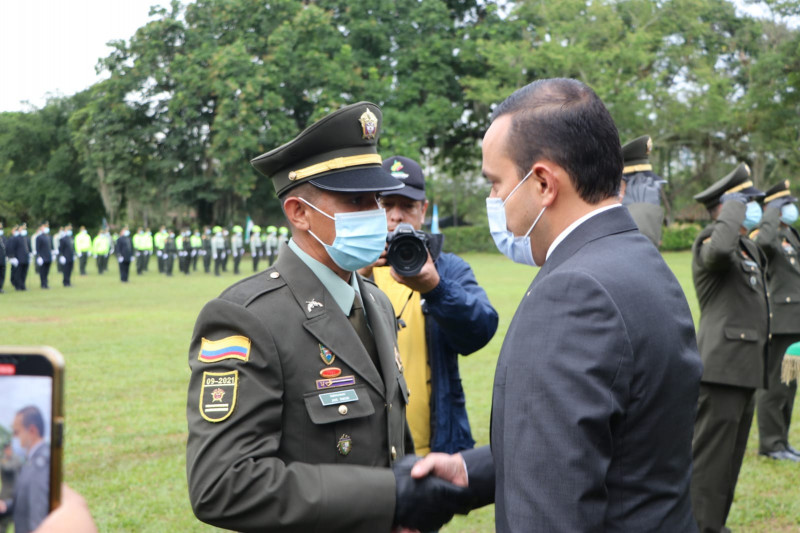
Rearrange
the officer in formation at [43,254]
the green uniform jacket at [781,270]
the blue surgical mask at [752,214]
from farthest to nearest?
the officer in formation at [43,254] → the green uniform jacket at [781,270] → the blue surgical mask at [752,214]

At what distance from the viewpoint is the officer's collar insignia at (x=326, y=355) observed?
92.8 inches

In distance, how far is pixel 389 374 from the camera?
2.53 metres

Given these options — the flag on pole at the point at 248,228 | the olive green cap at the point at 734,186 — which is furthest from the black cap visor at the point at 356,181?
the flag on pole at the point at 248,228

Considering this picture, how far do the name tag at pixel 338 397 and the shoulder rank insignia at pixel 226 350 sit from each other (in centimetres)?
28

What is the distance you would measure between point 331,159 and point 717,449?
152 inches

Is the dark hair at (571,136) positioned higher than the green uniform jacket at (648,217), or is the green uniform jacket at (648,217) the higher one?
the dark hair at (571,136)

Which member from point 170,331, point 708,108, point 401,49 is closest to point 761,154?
point 708,108

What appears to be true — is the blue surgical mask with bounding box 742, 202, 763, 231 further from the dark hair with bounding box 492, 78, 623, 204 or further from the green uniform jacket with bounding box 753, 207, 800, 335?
the dark hair with bounding box 492, 78, 623, 204

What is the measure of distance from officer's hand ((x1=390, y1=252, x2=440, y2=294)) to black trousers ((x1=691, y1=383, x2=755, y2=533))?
256 cm

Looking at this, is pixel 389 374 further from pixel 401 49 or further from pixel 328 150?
pixel 401 49

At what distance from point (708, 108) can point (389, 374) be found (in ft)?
140

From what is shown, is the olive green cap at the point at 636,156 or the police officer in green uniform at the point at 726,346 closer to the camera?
the olive green cap at the point at 636,156

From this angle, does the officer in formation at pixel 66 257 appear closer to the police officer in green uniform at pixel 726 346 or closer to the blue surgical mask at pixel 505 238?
the police officer in green uniform at pixel 726 346

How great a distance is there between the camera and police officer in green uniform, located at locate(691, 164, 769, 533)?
517 cm
